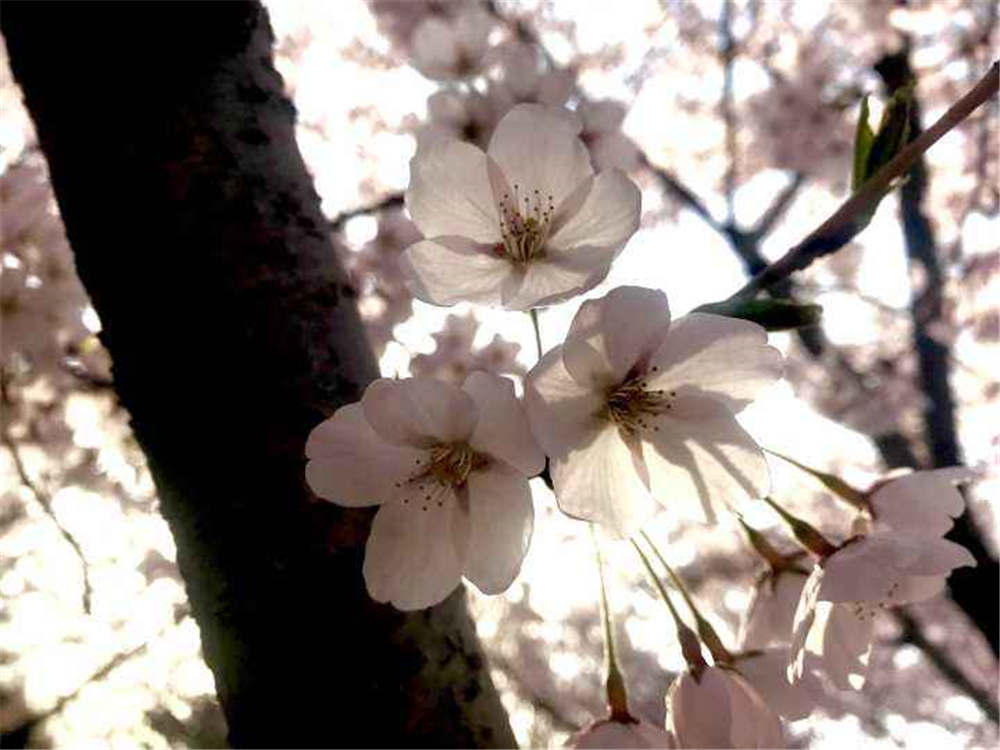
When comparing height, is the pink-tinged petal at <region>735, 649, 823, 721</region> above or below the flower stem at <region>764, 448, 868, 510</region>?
below

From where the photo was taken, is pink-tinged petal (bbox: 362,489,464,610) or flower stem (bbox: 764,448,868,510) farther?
flower stem (bbox: 764,448,868,510)

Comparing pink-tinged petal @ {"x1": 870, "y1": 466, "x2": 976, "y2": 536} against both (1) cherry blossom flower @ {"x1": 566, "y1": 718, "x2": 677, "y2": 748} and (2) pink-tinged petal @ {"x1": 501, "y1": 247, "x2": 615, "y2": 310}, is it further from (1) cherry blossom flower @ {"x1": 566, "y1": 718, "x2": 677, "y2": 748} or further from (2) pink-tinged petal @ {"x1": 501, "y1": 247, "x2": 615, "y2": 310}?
(2) pink-tinged petal @ {"x1": 501, "y1": 247, "x2": 615, "y2": 310}

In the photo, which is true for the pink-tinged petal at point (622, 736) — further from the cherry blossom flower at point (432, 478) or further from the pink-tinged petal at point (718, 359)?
the pink-tinged petal at point (718, 359)

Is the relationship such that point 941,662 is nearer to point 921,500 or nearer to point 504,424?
point 921,500

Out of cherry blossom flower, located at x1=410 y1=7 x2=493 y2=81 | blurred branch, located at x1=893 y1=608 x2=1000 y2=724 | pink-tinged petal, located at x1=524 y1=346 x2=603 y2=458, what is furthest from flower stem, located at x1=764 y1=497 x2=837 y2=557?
blurred branch, located at x1=893 y1=608 x2=1000 y2=724

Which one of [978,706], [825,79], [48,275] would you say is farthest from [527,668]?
[48,275]

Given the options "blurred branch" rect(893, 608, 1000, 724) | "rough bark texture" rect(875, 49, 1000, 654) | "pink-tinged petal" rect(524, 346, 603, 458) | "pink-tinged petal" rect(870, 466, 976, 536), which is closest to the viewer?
"pink-tinged petal" rect(524, 346, 603, 458)

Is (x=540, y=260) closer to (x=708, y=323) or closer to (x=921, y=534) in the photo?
(x=708, y=323)
